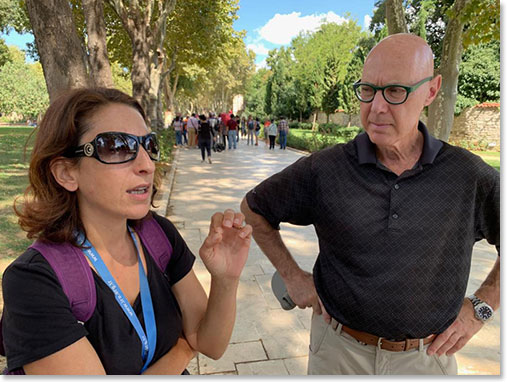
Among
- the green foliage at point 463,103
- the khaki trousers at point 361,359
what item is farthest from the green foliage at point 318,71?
the khaki trousers at point 361,359

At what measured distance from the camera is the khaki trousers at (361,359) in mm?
1731

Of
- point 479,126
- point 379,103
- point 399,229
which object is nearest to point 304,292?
point 399,229

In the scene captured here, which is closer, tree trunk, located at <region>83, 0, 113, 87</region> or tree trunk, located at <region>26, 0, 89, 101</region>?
tree trunk, located at <region>26, 0, 89, 101</region>

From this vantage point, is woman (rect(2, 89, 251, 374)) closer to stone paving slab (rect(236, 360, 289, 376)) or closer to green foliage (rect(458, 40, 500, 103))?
stone paving slab (rect(236, 360, 289, 376))

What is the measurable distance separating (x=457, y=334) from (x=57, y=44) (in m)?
4.82

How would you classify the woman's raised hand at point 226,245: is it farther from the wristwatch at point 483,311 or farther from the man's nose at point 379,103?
the wristwatch at point 483,311

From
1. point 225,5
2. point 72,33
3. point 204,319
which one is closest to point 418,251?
point 204,319

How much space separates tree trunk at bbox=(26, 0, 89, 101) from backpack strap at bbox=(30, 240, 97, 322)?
3.67m

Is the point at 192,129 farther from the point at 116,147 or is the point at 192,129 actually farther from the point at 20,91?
the point at 20,91

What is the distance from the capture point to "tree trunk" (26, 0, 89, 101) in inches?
170

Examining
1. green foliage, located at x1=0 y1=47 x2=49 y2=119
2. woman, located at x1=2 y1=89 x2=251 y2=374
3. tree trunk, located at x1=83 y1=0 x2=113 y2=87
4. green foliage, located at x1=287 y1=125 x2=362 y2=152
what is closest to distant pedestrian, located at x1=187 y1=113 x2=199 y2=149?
green foliage, located at x1=287 y1=125 x2=362 y2=152

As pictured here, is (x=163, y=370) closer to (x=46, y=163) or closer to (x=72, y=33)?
(x=46, y=163)

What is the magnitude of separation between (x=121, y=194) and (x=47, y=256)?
1.04 feet

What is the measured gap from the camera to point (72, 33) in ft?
14.8
